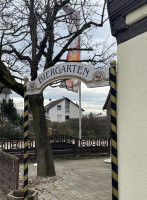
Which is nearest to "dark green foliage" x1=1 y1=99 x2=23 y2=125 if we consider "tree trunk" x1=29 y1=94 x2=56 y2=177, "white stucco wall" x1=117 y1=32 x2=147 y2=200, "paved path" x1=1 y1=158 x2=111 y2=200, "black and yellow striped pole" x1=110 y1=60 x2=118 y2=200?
"paved path" x1=1 y1=158 x2=111 y2=200

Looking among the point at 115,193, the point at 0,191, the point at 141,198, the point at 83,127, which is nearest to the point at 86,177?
the point at 0,191

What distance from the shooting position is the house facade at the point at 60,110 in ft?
187

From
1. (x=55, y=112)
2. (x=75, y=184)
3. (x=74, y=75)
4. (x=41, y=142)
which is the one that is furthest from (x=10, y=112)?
(x=55, y=112)

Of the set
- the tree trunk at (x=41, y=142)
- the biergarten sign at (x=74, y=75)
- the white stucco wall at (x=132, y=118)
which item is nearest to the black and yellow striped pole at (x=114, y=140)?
the white stucco wall at (x=132, y=118)

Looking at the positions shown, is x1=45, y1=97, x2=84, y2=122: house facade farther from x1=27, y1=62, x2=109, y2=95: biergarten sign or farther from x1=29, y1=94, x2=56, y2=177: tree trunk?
x1=27, y1=62, x2=109, y2=95: biergarten sign

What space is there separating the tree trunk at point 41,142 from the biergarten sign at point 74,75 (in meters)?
2.48

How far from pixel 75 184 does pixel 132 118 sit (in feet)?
15.4

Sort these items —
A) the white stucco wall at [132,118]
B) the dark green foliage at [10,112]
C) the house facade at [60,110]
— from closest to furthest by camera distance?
the white stucco wall at [132,118], the dark green foliage at [10,112], the house facade at [60,110]

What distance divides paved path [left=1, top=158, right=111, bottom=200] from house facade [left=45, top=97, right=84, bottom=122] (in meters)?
46.5

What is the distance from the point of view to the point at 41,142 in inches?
340

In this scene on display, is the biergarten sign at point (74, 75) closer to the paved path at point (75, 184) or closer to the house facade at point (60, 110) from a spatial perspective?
the paved path at point (75, 184)

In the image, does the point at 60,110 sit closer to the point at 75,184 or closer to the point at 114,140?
the point at 75,184

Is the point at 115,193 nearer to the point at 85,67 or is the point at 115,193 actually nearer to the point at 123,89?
the point at 123,89

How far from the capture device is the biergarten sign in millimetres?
4555
